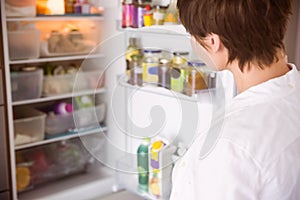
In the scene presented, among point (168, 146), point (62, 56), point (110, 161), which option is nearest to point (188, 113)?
point (168, 146)

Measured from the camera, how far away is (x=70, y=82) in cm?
258

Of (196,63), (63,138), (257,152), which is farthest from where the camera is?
(63,138)

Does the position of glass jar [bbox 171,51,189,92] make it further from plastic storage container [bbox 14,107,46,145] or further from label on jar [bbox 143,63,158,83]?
plastic storage container [bbox 14,107,46,145]

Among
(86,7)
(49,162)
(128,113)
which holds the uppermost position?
(86,7)

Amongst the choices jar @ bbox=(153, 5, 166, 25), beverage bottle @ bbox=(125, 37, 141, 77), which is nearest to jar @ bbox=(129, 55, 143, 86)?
beverage bottle @ bbox=(125, 37, 141, 77)

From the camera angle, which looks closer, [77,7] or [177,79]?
[177,79]

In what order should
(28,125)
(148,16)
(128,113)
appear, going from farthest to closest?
1. (28,125)
2. (148,16)
3. (128,113)

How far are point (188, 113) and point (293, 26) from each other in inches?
22.1

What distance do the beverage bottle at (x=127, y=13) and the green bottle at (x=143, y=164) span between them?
62cm

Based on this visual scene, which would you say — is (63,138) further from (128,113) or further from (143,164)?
(128,113)

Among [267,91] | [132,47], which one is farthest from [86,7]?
[267,91]

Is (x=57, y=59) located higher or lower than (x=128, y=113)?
higher

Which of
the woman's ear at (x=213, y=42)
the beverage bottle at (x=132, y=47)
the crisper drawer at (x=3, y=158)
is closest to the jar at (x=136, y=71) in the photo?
the beverage bottle at (x=132, y=47)

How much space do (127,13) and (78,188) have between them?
3.70 ft
